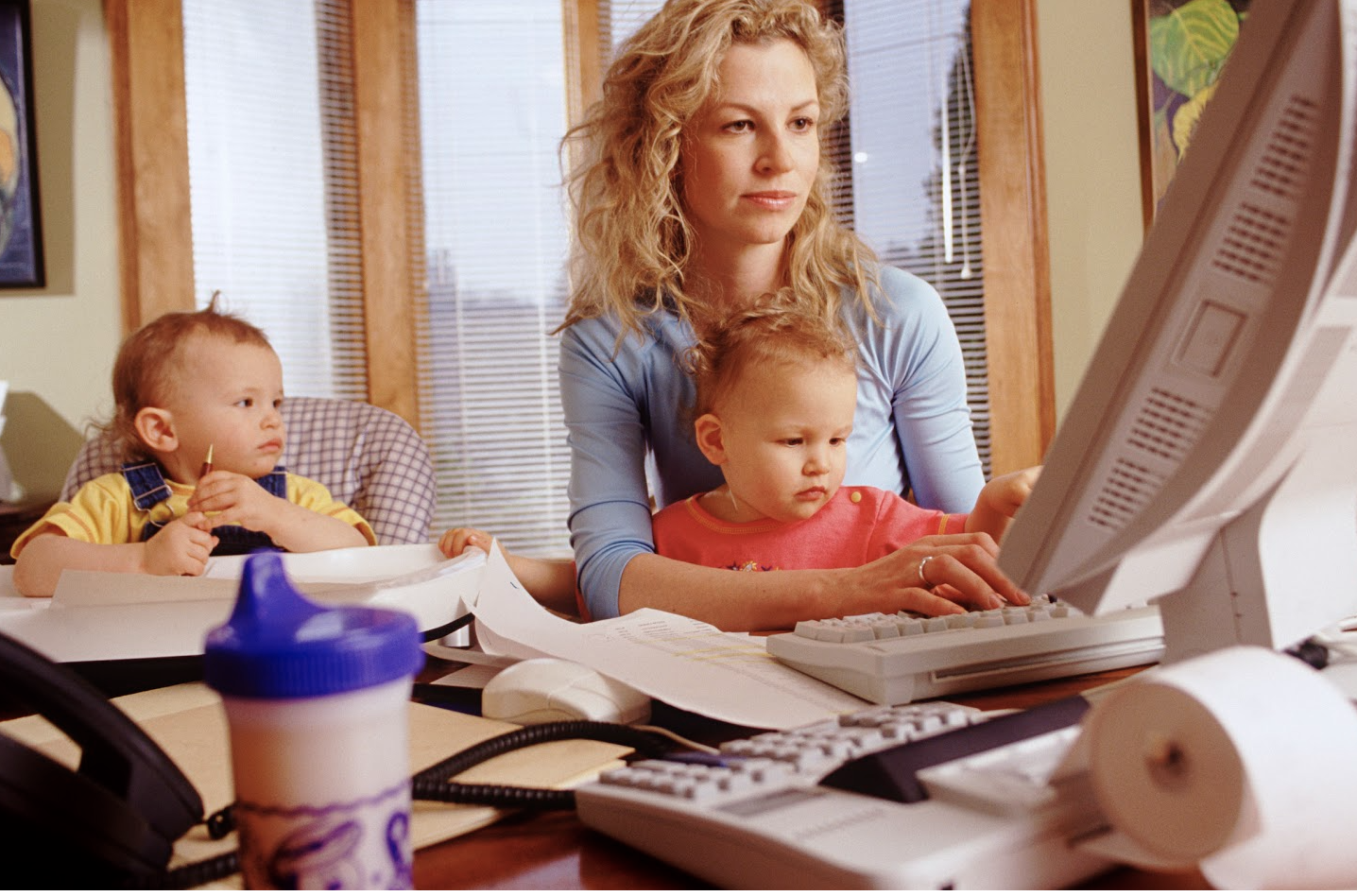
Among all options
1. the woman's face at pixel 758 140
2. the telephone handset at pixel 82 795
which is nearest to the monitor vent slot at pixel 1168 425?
the telephone handset at pixel 82 795

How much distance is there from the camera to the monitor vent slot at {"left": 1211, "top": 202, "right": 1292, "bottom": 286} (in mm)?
507

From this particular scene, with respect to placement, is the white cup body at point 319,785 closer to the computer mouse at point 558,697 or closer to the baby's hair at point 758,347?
the computer mouse at point 558,697

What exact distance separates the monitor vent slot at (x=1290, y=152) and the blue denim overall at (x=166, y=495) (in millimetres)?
1297

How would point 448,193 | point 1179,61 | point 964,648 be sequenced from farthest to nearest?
point 448,193, point 1179,61, point 964,648

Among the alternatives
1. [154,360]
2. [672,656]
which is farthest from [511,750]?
[154,360]

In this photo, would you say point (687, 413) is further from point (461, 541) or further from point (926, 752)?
point (926, 752)

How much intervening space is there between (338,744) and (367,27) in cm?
340

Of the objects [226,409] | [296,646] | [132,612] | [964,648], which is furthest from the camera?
[226,409]

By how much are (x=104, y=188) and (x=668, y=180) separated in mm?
2392

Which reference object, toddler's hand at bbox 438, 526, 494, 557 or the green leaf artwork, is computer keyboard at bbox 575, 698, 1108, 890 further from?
the green leaf artwork

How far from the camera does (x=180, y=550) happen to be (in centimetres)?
133

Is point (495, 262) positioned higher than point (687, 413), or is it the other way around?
point (495, 262)

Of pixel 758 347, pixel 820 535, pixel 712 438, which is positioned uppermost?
pixel 758 347

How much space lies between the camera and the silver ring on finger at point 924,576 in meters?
0.99
